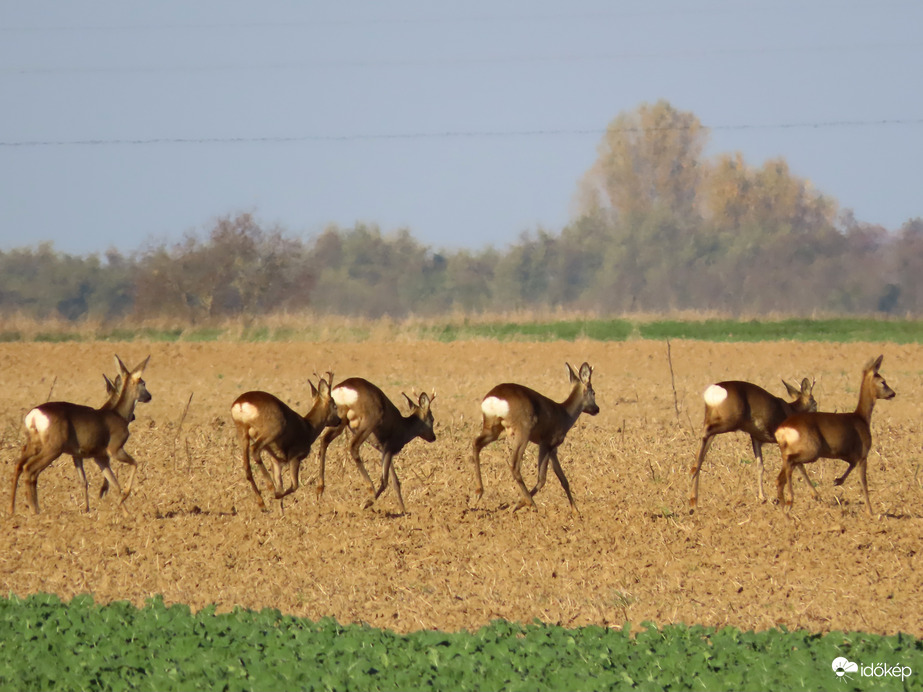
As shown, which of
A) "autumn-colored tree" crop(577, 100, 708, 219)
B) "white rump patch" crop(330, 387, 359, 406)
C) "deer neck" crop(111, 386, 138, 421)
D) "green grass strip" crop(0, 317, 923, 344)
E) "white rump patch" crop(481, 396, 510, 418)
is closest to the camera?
"white rump patch" crop(481, 396, 510, 418)

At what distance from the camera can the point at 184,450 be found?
1766cm

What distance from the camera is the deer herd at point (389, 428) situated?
12.5 meters

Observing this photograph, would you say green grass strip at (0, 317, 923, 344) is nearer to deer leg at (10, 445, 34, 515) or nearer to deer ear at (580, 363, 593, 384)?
deer ear at (580, 363, 593, 384)

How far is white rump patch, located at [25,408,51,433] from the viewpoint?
493 inches

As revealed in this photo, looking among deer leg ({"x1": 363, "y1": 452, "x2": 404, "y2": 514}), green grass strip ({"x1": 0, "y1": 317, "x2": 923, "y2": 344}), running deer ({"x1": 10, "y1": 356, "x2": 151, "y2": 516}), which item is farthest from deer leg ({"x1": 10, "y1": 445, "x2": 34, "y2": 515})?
green grass strip ({"x1": 0, "y1": 317, "x2": 923, "y2": 344})

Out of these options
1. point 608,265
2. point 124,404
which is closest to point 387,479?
point 124,404

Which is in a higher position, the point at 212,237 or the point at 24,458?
the point at 212,237

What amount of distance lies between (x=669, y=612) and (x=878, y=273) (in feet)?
259

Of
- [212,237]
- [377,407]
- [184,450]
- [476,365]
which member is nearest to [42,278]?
[212,237]

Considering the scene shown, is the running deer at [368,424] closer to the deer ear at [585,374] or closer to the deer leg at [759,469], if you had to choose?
the deer ear at [585,374]

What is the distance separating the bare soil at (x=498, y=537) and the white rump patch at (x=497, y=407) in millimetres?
1080

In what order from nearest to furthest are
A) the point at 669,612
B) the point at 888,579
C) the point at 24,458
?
the point at 669,612 → the point at 888,579 → the point at 24,458

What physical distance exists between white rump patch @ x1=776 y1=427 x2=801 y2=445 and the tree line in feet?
157

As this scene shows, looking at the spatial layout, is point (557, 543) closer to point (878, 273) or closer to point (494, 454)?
point (494, 454)
